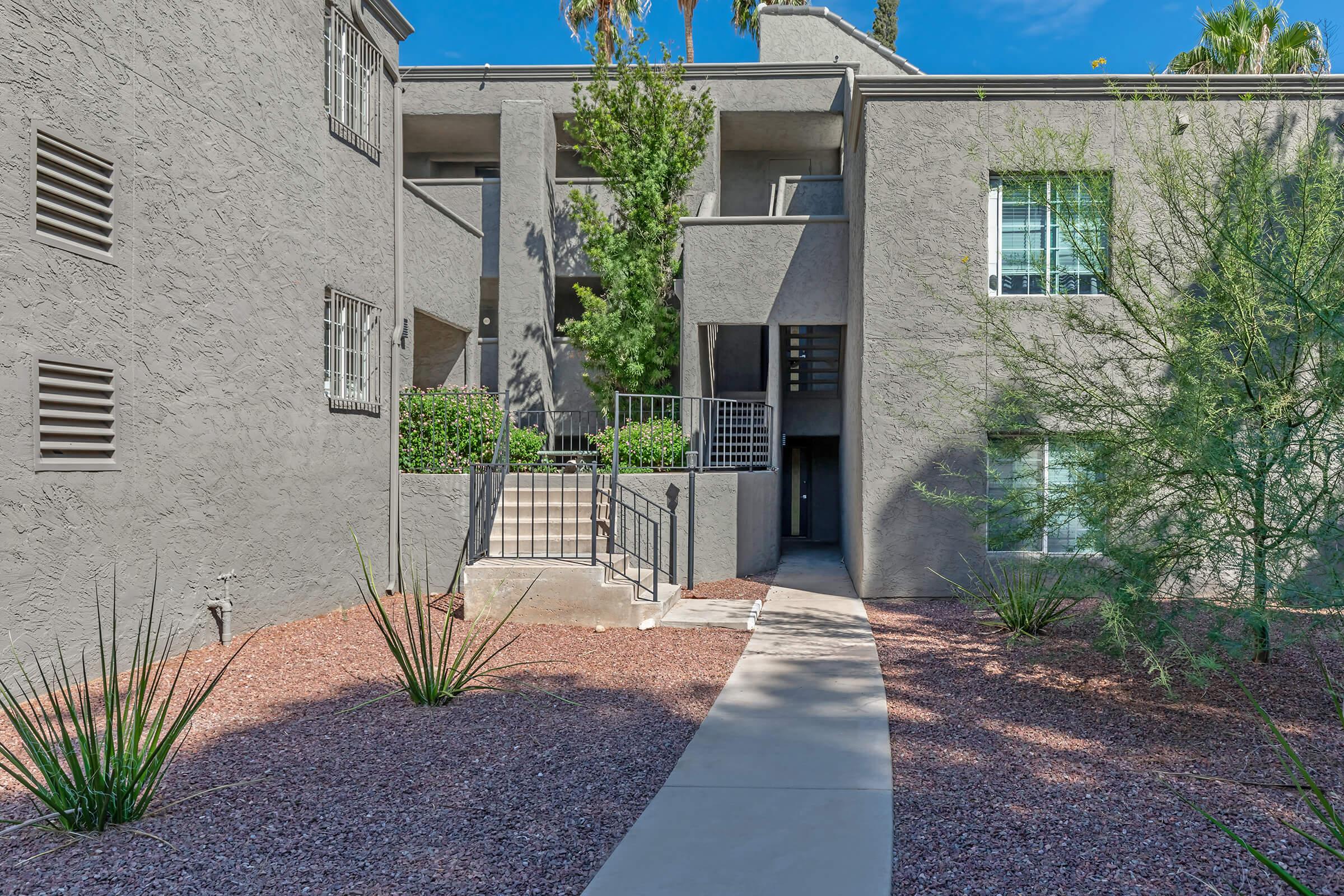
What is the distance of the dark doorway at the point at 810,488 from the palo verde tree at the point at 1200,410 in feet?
33.6

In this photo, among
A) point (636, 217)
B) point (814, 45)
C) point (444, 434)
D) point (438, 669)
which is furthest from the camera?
point (814, 45)

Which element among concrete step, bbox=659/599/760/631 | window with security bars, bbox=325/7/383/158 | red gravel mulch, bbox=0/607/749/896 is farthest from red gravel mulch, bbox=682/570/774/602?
window with security bars, bbox=325/7/383/158

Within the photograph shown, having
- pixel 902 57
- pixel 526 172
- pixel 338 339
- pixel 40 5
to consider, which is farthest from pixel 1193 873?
pixel 902 57

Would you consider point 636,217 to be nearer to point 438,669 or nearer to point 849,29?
point 849,29

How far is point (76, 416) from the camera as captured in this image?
654cm

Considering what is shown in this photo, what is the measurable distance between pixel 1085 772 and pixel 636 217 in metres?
12.3

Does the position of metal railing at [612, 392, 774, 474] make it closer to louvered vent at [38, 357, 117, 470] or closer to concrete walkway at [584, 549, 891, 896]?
concrete walkway at [584, 549, 891, 896]

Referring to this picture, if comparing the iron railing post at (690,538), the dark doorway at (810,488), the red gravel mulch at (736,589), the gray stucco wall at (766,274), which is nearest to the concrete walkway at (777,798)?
the red gravel mulch at (736,589)

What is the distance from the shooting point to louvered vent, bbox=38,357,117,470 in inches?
250

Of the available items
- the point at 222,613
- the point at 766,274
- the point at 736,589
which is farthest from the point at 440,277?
the point at 222,613

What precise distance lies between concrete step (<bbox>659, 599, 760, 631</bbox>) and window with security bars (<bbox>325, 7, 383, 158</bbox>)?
21.4ft

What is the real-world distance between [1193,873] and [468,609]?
7.19 meters

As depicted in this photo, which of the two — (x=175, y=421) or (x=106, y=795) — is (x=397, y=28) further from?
(x=106, y=795)

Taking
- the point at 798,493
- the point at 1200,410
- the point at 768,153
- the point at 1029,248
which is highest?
the point at 768,153
